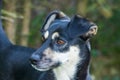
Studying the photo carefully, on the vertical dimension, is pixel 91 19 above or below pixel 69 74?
below

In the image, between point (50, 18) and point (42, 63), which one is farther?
point (50, 18)

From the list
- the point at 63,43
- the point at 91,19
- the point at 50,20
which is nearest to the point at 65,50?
the point at 63,43

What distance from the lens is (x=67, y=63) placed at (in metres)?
5.72

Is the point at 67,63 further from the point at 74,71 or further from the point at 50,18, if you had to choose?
the point at 50,18

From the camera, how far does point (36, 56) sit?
17.9ft

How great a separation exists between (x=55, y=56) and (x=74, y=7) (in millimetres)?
4392

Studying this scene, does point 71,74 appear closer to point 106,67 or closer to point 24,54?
point 24,54

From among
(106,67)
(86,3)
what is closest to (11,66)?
(86,3)

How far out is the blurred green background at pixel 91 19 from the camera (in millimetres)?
8719

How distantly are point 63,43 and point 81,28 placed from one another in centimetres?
23

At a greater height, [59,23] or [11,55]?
[59,23]

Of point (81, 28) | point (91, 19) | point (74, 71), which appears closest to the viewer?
point (81, 28)

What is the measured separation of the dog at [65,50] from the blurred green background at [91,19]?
87.0 inches

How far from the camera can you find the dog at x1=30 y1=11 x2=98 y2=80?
5.53 meters
